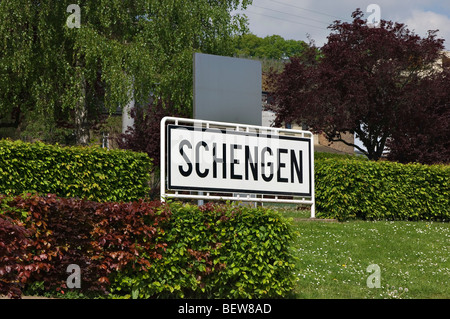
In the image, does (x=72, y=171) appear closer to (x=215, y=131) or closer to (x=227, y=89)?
(x=227, y=89)

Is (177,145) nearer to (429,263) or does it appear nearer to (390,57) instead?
(429,263)

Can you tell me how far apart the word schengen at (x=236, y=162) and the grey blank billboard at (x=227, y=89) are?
0.83m

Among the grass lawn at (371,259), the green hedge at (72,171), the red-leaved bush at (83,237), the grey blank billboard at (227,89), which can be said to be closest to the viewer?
the red-leaved bush at (83,237)

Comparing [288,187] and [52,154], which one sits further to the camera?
[52,154]

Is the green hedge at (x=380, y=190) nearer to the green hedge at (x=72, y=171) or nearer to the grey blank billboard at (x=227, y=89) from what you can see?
the grey blank billboard at (x=227, y=89)

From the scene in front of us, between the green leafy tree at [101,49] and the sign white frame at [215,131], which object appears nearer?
the sign white frame at [215,131]

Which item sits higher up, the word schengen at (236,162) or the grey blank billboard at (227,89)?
the grey blank billboard at (227,89)

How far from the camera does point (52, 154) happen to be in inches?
566

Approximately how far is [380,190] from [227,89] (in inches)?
264

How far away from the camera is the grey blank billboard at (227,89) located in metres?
11.5

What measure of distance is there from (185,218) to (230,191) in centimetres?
229

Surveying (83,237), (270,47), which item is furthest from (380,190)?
(270,47)

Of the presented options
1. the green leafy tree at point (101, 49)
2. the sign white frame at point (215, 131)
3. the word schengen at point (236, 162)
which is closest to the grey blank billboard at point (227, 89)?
the sign white frame at point (215, 131)
